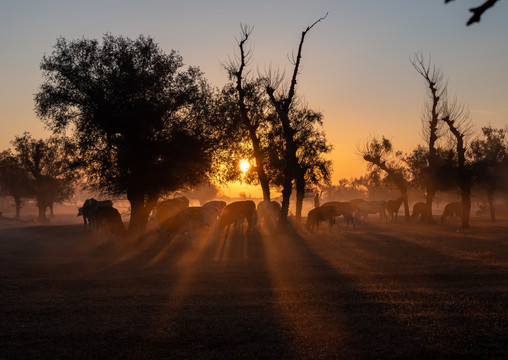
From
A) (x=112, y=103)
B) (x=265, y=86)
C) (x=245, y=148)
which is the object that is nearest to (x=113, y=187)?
(x=112, y=103)

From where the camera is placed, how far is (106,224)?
24422 mm

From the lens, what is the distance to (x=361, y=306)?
10.4 m

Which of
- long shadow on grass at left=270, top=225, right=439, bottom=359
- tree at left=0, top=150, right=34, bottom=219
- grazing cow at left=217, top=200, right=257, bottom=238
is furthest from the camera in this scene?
tree at left=0, top=150, right=34, bottom=219

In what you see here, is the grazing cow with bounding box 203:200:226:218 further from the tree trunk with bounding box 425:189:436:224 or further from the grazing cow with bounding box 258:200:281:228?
the tree trunk with bounding box 425:189:436:224

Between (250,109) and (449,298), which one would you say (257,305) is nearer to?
(449,298)

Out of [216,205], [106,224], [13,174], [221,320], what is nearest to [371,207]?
→ [216,205]

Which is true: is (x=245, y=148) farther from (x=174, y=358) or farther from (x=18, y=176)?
(x=18, y=176)

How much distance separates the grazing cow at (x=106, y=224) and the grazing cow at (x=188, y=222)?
2.38m

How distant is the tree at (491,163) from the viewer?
39634 mm

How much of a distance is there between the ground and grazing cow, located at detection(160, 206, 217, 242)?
14.0 feet

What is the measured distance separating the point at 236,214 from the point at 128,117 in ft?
29.0

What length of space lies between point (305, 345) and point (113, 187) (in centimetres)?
2313

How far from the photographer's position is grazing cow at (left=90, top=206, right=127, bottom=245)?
24422mm

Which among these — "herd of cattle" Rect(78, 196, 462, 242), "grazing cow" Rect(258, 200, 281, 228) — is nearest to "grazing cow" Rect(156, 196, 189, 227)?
"herd of cattle" Rect(78, 196, 462, 242)
